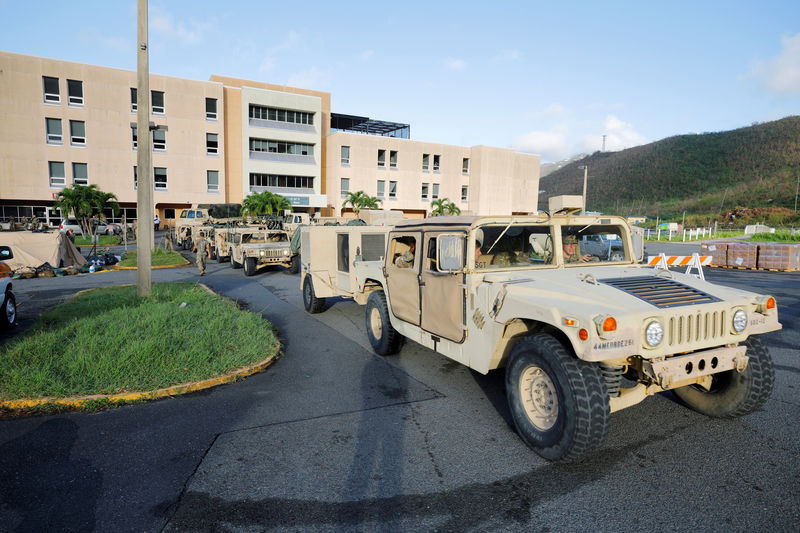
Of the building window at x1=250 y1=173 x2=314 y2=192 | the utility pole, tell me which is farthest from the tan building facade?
the utility pole

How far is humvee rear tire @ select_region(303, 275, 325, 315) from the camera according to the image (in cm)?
975

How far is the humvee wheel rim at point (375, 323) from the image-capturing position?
688cm

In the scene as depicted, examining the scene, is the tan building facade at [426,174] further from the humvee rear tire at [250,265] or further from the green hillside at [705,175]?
the humvee rear tire at [250,265]

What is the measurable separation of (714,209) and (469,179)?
3394 cm

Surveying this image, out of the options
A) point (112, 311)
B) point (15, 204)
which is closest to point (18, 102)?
point (15, 204)

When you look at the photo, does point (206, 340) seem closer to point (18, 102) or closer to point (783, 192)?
point (18, 102)

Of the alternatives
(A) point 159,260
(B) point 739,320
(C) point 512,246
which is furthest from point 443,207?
(B) point 739,320

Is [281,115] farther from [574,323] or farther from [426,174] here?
[574,323]

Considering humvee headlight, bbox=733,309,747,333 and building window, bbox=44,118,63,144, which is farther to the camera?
building window, bbox=44,118,63,144

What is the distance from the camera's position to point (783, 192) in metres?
57.0

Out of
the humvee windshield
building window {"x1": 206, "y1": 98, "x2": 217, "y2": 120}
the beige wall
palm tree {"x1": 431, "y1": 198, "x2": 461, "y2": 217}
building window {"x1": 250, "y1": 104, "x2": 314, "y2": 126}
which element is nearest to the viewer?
the humvee windshield

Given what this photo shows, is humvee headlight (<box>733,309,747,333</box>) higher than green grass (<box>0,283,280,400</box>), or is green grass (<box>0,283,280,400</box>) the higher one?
humvee headlight (<box>733,309,747,333</box>)

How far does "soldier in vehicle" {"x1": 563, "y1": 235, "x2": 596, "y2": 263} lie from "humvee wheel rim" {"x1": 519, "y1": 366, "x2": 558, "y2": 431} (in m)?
1.65

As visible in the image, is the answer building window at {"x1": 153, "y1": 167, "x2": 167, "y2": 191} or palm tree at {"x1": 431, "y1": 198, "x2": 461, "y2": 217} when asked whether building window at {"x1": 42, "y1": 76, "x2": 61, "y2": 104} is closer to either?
building window at {"x1": 153, "y1": 167, "x2": 167, "y2": 191}
